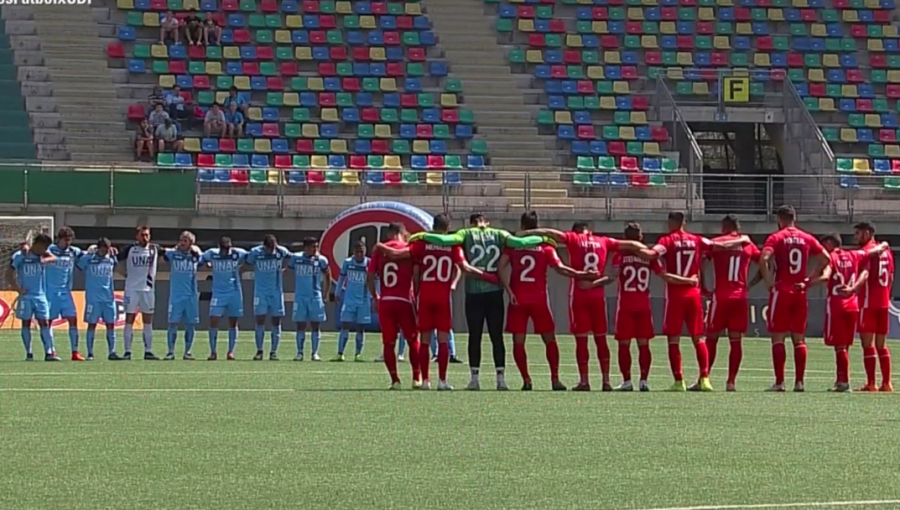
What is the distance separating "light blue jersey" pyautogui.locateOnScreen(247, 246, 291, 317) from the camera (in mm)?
25375

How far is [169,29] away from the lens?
137 feet

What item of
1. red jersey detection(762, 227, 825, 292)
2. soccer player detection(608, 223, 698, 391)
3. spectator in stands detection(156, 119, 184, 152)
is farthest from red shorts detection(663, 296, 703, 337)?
spectator in stands detection(156, 119, 184, 152)

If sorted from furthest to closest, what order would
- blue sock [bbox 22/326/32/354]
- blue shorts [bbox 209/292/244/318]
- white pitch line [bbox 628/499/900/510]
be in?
1. blue shorts [bbox 209/292/244/318]
2. blue sock [bbox 22/326/32/354]
3. white pitch line [bbox 628/499/900/510]

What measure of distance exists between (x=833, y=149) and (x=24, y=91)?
63.1 ft

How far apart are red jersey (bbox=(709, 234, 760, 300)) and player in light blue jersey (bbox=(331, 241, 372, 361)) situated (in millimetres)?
8095

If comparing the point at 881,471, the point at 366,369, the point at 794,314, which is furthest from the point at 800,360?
the point at 881,471

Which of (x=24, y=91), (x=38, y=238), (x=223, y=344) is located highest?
(x=24, y=91)

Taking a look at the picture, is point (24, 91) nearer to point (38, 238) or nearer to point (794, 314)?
point (38, 238)

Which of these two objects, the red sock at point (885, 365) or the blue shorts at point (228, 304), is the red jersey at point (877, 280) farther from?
the blue shorts at point (228, 304)

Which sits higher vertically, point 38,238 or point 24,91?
point 24,91

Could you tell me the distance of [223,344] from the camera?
29.4 m

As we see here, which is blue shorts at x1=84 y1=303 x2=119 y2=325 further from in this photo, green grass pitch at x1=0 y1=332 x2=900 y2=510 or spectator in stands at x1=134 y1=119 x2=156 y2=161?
spectator in stands at x1=134 y1=119 x2=156 y2=161

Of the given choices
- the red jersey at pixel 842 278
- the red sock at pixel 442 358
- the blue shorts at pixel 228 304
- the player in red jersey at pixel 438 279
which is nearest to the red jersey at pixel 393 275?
the player in red jersey at pixel 438 279

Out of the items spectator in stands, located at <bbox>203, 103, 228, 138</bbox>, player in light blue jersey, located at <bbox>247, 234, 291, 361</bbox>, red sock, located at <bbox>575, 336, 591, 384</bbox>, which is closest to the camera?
red sock, located at <bbox>575, 336, 591, 384</bbox>
